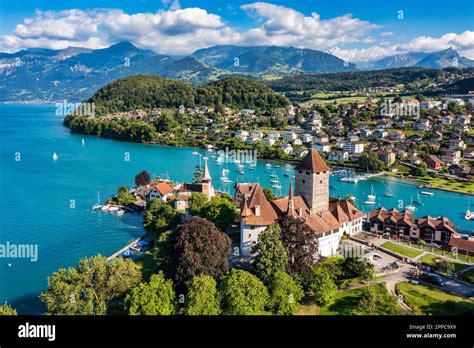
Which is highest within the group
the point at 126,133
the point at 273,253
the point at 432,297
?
the point at 126,133

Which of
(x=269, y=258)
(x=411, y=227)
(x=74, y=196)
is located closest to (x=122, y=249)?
(x=269, y=258)

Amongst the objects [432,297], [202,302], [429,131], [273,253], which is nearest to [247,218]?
[273,253]

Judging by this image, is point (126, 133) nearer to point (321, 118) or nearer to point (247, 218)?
point (321, 118)

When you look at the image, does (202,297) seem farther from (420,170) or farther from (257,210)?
(420,170)

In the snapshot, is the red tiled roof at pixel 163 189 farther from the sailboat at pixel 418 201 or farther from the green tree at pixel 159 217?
the sailboat at pixel 418 201
